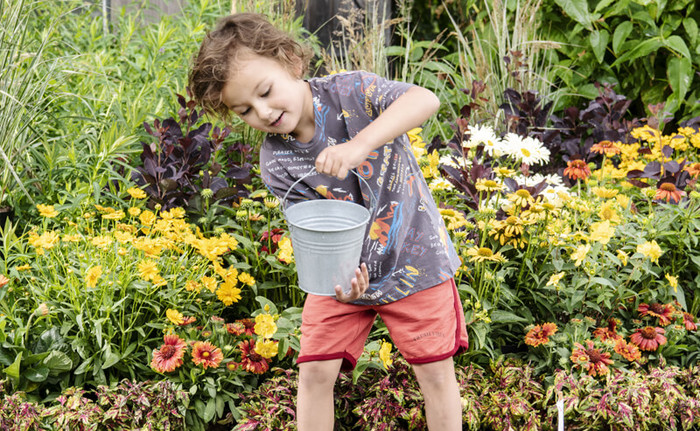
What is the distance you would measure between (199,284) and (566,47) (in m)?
3.22

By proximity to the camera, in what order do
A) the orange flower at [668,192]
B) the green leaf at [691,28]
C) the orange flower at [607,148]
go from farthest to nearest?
the green leaf at [691,28], the orange flower at [607,148], the orange flower at [668,192]

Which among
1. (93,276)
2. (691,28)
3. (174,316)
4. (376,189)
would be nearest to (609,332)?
(376,189)

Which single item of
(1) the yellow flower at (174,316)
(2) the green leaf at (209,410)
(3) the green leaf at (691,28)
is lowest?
(2) the green leaf at (209,410)

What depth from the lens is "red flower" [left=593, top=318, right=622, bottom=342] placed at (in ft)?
8.07

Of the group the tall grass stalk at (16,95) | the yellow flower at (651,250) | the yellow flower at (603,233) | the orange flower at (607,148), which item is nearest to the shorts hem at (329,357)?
the yellow flower at (603,233)

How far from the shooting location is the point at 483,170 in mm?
2795

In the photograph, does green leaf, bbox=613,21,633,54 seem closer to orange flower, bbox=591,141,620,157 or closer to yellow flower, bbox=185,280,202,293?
orange flower, bbox=591,141,620,157

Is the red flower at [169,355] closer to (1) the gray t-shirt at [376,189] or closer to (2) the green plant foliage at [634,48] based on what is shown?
(1) the gray t-shirt at [376,189]

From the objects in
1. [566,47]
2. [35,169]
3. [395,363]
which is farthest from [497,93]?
[35,169]

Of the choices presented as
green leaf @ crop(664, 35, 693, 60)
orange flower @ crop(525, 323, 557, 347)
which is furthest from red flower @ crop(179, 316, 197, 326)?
green leaf @ crop(664, 35, 693, 60)

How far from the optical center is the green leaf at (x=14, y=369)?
212 cm

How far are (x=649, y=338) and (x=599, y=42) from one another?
2.36 meters

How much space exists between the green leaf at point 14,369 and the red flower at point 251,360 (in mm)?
672

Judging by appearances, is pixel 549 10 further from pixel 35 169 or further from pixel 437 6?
pixel 35 169
